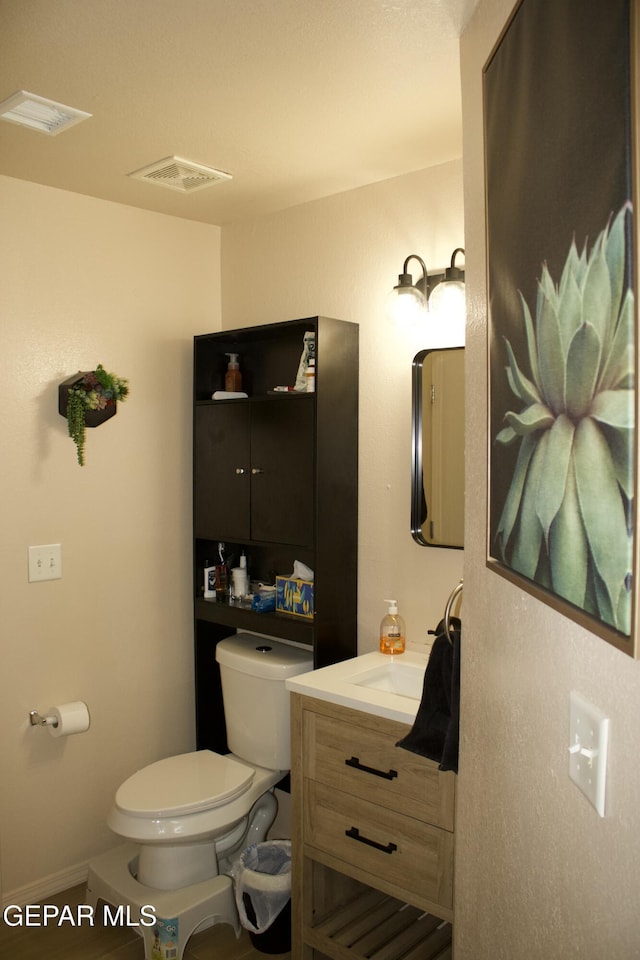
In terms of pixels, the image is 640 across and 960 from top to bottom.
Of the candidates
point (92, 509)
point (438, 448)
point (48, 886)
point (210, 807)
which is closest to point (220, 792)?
point (210, 807)

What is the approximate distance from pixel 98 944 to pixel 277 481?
159 cm

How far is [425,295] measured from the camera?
8.11 feet

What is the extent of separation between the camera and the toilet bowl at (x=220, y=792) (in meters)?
2.39

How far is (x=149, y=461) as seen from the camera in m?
3.02

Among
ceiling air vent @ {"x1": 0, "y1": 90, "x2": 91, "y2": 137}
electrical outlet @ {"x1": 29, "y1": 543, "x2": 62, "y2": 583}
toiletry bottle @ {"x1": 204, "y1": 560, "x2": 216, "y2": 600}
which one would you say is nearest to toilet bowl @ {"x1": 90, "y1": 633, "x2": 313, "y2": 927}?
toiletry bottle @ {"x1": 204, "y1": 560, "x2": 216, "y2": 600}

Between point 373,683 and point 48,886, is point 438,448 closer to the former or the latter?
point 373,683

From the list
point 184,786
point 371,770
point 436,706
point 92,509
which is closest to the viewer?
point 436,706

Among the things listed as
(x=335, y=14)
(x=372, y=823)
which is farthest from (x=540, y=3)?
Answer: (x=372, y=823)

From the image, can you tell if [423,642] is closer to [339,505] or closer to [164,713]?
[339,505]

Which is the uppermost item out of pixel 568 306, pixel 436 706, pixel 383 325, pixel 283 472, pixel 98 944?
pixel 383 325

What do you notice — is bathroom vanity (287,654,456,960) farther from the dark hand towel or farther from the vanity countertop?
the dark hand towel

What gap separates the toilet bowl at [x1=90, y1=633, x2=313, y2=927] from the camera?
2391 mm

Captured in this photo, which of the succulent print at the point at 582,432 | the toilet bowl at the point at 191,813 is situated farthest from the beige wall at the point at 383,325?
the succulent print at the point at 582,432

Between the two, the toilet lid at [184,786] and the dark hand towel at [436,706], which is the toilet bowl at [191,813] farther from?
the dark hand towel at [436,706]
